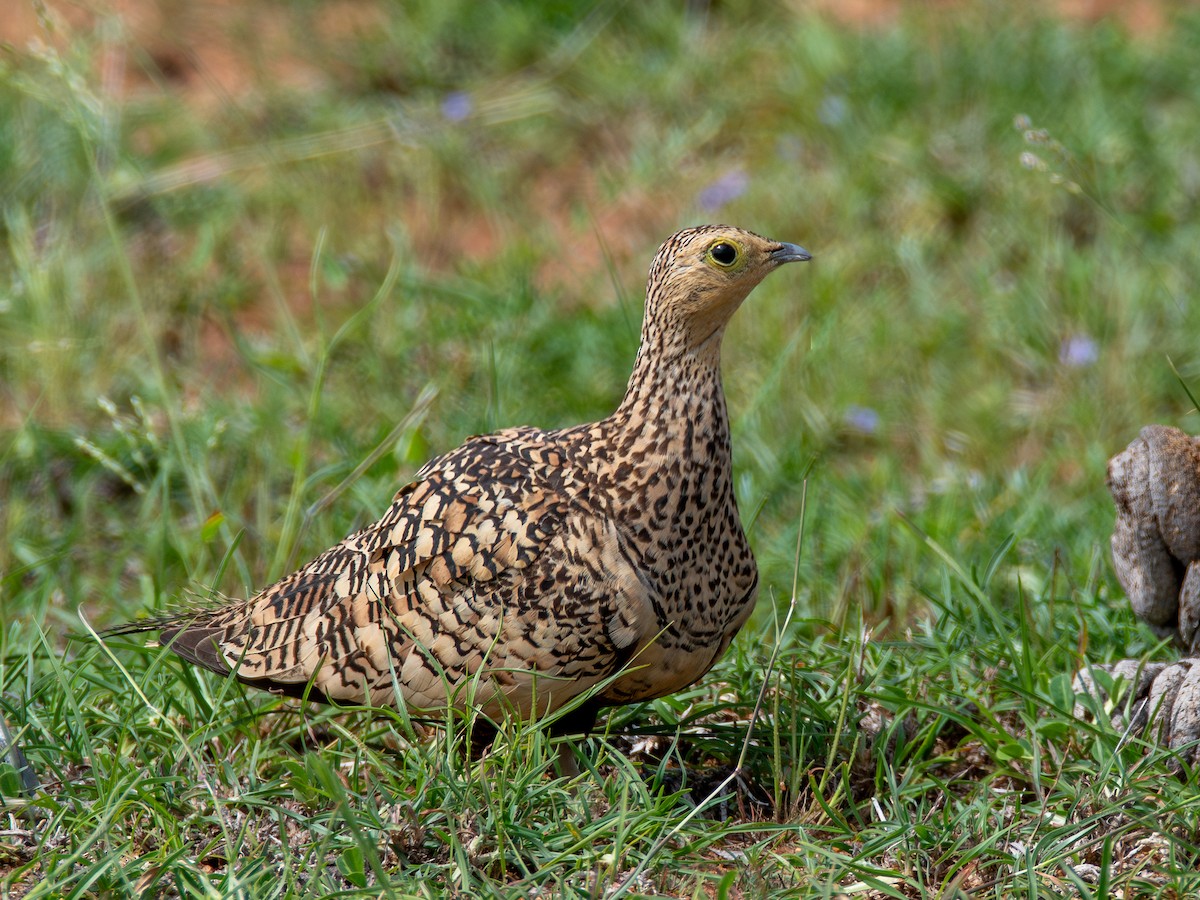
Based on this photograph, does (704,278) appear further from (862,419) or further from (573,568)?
(862,419)

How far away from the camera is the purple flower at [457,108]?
715 cm

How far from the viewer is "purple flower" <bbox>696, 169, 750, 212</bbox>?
21.7 feet

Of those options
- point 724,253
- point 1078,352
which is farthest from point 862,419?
point 724,253

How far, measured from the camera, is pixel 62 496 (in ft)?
17.3

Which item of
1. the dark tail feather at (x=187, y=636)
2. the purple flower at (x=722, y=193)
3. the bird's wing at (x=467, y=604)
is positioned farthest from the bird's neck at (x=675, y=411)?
the purple flower at (x=722, y=193)

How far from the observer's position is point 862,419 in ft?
18.0

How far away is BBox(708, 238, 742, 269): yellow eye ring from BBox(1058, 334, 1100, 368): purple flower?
284 cm

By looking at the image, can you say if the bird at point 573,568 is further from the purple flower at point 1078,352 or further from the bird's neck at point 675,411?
the purple flower at point 1078,352

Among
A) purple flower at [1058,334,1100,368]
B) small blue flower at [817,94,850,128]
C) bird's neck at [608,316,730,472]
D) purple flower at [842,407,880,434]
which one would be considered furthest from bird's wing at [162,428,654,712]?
small blue flower at [817,94,850,128]

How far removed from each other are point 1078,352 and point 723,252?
2881mm

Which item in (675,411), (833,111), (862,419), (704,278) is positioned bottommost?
(862,419)

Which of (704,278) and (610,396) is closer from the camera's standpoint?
(704,278)

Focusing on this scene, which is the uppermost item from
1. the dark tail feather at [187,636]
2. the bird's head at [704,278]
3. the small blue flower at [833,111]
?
the small blue flower at [833,111]

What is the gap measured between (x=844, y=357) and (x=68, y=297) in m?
3.02
